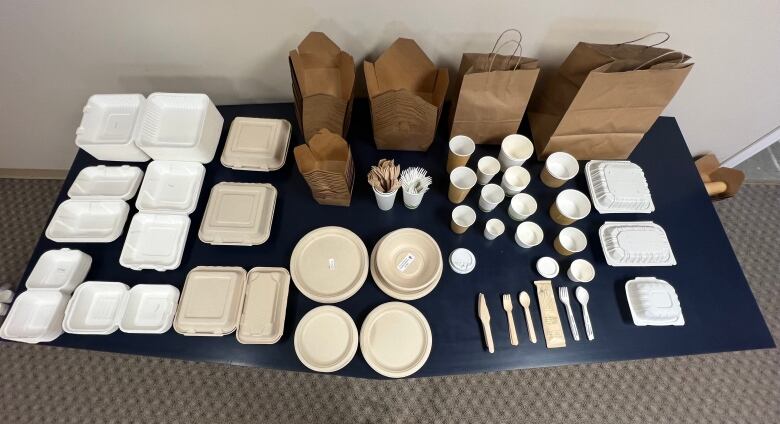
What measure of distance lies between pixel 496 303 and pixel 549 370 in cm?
77

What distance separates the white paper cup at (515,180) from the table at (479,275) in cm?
7

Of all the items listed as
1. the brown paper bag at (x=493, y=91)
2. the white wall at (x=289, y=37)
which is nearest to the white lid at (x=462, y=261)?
the brown paper bag at (x=493, y=91)

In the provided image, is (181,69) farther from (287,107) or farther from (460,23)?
(460,23)

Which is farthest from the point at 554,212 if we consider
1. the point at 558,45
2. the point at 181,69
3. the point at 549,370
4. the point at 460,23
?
the point at 181,69

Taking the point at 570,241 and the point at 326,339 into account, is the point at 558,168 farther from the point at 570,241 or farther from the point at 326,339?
the point at 326,339

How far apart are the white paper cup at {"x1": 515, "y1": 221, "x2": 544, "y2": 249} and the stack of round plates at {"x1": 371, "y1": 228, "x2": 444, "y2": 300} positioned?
9.1 inches

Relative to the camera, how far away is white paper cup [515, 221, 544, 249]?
1.03 metres

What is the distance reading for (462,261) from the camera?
39.7 inches

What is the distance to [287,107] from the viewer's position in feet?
4.17

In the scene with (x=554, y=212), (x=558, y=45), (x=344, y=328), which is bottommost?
(x=344, y=328)

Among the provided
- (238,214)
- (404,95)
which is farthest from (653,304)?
(238,214)

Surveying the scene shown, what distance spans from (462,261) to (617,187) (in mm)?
512

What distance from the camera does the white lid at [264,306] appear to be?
91 centimetres

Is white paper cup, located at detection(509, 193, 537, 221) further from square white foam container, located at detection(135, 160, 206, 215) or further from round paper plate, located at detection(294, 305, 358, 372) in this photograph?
square white foam container, located at detection(135, 160, 206, 215)
